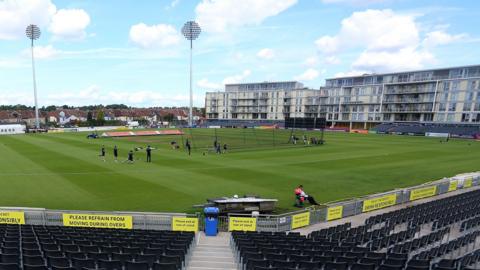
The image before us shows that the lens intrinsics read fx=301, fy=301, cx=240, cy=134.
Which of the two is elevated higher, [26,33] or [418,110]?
[26,33]

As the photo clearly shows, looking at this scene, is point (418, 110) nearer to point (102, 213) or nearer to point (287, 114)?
point (287, 114)

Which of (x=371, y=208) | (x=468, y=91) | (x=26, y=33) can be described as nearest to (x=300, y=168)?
(x=371, y=208)

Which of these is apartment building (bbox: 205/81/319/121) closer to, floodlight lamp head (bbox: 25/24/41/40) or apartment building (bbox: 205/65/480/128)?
apartment building (bbox: 205/65/480/128)

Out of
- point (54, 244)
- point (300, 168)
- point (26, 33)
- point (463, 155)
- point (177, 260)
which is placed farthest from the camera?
point (26, 33)

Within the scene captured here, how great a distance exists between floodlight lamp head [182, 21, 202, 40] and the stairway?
84.2m

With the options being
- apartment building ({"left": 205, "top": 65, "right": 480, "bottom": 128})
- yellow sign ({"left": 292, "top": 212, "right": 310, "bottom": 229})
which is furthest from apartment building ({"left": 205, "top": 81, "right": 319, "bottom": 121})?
yellow sign ({"left": 292, "top": 212, "right": 310, "bottom": 229})

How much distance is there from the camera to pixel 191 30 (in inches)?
3504

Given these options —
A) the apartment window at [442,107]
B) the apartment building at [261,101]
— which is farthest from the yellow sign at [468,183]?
the apartment building at [261,101]

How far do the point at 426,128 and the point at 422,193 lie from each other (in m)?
72.2

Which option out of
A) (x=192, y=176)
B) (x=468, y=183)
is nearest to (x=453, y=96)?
(x=468, y=183)

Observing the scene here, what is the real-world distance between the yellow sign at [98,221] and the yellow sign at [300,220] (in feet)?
25.4

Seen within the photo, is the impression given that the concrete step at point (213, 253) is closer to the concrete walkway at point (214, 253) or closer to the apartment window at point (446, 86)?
the concrete walkway at point (214, 253)

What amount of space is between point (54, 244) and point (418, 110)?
99.9 metres

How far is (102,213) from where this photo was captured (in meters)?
14.2
